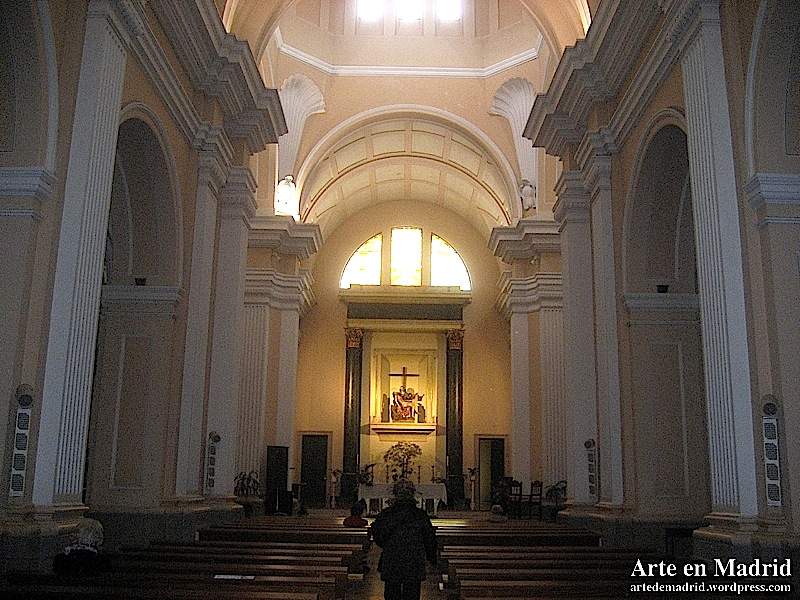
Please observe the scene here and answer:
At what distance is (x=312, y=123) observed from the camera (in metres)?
19.0

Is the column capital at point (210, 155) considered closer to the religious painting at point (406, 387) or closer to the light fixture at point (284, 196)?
the light fixture at point (284, 196)

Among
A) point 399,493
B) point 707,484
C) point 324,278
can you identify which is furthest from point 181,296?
point 324,278

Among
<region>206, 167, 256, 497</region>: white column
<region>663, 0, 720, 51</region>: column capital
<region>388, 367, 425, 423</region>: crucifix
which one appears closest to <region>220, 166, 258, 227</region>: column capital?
<region>206, 167, 256, 497</region>: white column

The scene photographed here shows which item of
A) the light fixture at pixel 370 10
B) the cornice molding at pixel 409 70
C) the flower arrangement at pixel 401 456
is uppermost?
the light fixture at pixel 370 10

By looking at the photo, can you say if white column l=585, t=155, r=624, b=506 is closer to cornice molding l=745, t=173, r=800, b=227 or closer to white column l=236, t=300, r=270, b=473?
cornice molding l=745, t=173, r=800, b=227

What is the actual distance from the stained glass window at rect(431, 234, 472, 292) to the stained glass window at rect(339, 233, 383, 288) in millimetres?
1552

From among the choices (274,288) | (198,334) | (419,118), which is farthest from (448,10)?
(198,334)

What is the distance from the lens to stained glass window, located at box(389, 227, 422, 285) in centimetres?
2420

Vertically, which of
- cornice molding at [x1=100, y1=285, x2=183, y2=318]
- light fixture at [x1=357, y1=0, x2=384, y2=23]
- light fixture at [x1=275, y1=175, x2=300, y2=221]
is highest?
light fixture at [x1=357, y1=0, x2=384, y2=23]

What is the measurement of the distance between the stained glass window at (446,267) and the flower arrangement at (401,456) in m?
4.61

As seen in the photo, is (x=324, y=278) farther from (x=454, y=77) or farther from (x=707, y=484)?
(x=707, y=484)

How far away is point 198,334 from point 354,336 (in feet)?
42.5

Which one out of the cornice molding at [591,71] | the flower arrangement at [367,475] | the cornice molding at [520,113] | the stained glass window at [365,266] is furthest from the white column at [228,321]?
the stained glass window at [365,266]

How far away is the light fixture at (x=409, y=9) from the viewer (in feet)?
62.3
